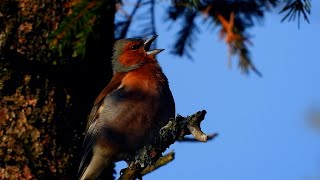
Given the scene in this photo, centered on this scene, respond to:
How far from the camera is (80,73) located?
457 cm

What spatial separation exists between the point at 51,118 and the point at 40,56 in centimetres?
40

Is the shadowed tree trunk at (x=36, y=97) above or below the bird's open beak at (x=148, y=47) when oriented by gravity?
below

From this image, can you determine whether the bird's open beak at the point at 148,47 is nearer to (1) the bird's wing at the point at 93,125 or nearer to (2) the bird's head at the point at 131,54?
(2) the bird's head at the point at 131,54

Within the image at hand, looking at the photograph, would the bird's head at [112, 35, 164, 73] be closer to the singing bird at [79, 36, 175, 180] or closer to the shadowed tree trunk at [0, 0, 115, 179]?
the singing bird at [79, 36, 175, 180]

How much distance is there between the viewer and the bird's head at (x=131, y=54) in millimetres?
5777

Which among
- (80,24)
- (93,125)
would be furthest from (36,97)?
(80,24)

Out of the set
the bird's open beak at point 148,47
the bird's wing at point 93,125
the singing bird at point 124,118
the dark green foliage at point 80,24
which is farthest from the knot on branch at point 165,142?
the bird's open beak at point 148,47

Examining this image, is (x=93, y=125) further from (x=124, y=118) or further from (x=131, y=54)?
(x=131, y=54)

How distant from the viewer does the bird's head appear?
5.78 meters

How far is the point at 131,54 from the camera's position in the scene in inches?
233

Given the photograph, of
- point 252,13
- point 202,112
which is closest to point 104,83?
point 252,13

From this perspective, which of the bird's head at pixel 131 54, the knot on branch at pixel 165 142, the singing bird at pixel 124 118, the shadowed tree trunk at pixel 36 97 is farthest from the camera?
the bird's head at pixel 131 54

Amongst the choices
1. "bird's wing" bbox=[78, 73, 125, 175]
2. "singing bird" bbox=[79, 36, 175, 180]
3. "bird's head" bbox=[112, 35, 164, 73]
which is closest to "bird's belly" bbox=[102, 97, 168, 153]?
"singing bird" bbox=[79, 36, 175, 180]

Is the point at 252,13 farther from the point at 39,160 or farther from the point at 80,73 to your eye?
the point at 39,160
